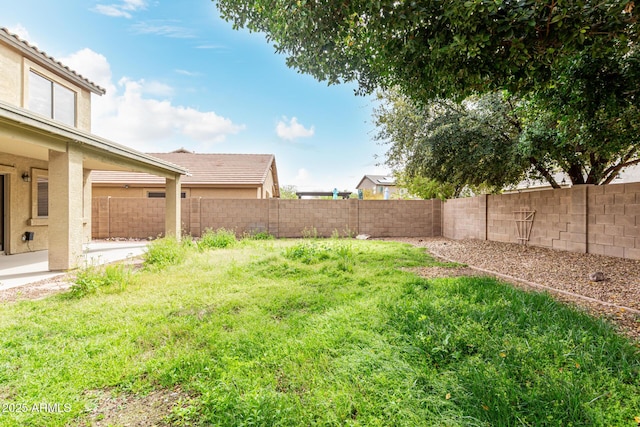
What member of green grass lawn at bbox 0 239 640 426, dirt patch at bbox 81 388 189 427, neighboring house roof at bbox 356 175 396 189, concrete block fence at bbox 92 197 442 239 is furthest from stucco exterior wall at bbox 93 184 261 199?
neighboring house roof at bbox 356 175 396 189

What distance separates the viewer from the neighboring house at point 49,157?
5.68m

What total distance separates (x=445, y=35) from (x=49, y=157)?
7.24 meters

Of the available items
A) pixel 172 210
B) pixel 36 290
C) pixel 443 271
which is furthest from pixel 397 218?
pixel 36 290

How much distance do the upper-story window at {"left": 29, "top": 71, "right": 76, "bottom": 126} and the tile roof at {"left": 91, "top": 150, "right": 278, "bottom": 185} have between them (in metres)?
7.16

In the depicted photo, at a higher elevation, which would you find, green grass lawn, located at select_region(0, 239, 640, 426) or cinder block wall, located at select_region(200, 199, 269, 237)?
cinder block wall, located at select_region(200, 199, 269, 237)

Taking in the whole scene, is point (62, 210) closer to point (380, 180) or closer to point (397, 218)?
point (397, 218)

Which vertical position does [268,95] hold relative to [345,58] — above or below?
above

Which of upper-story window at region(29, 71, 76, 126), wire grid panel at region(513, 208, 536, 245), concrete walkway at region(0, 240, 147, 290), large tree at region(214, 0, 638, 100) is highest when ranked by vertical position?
upper-story window at region(29, 71, 76, 126)

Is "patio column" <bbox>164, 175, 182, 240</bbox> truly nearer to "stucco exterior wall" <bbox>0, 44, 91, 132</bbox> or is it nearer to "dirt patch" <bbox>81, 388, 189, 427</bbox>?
"stucco exterior wall" <bbox>0, 44, 91, 132</bbox>

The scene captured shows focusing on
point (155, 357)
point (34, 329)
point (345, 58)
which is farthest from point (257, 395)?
point (345, 58)

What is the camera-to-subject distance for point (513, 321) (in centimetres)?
310

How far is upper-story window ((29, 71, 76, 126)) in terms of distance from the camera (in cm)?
786

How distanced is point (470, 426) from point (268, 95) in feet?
51.1

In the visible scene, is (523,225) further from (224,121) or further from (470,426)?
(224,121)
